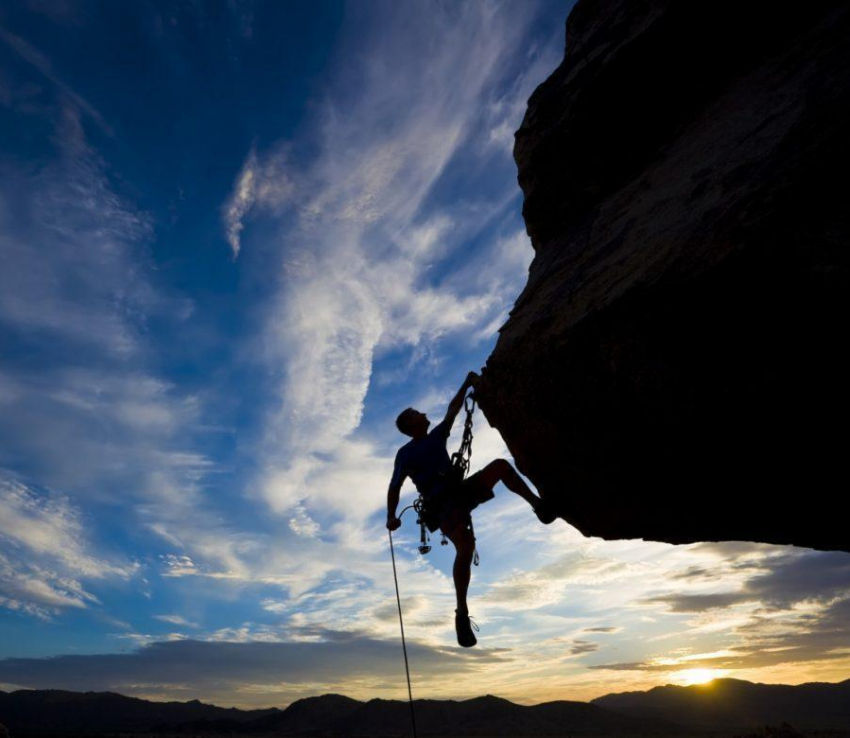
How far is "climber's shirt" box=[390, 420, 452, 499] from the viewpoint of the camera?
6.72m

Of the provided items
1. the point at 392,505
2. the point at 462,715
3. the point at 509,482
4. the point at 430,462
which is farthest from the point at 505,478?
the point at 462,715

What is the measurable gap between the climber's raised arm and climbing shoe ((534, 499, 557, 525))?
1.48 metres

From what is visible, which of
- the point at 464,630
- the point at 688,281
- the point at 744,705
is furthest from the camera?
the point at 744,705

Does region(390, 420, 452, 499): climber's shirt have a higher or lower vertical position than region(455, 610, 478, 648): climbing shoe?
higher

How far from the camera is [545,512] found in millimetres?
6191

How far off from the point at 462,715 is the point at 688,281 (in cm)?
8533

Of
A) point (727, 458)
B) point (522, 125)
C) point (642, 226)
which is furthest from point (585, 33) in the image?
point (727, 458)

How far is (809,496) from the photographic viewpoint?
4.34 m

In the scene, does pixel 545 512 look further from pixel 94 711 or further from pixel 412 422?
pixel 94 711

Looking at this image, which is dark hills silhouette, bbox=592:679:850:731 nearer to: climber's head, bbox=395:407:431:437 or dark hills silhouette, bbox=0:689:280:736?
dark hills silhouette, bbox=0:689:280:736

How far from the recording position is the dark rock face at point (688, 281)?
3.40 m

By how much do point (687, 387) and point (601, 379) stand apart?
681mm

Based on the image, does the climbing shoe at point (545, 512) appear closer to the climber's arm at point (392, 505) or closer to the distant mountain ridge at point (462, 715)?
the climber's arm at point (392, 505)

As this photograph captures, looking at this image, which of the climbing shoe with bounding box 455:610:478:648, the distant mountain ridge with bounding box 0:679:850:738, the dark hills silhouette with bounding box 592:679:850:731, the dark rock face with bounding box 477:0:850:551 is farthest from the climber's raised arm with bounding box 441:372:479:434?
the dark hills silhouette with bounding box 592:679:850:731
